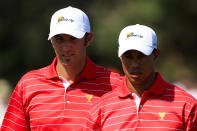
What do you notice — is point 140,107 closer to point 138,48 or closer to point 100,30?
point 138,48

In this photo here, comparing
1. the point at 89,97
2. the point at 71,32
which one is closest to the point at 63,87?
the point at 89,97

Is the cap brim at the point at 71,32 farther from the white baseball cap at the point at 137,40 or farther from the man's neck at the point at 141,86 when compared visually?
the man's neck at the point at 141,86

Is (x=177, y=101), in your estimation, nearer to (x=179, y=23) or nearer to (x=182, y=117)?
(x=182, y=117)

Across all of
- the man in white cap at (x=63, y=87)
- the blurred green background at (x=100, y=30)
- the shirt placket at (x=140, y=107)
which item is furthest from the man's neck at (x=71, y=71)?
the blurred green background at (x=100, y=30)

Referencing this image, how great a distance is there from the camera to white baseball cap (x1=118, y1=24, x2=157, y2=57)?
16.5 feet

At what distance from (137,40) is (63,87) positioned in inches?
35.4

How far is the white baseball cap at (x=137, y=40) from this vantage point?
5027 mm

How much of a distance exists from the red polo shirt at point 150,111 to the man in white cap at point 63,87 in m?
0.36

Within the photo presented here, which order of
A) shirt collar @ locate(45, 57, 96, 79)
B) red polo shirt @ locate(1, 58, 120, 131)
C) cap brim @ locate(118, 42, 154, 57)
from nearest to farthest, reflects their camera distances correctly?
cap brim @ locate(118, 42, 154, 57) < red polo shirt @ locate(1, 58, 120, 131) < shirt collar @ locate(45, 57, 96, 79)

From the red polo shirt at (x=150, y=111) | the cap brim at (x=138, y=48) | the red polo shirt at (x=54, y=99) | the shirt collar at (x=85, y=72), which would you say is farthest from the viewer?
the shirt collar at (x=85, y=72)

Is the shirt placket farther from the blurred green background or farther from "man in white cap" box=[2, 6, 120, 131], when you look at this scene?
the blurred green background

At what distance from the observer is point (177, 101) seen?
195 inches

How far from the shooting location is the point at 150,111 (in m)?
4.95

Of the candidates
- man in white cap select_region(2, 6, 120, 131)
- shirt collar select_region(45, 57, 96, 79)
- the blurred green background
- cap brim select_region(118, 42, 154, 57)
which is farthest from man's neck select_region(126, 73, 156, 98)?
the blurred green background
